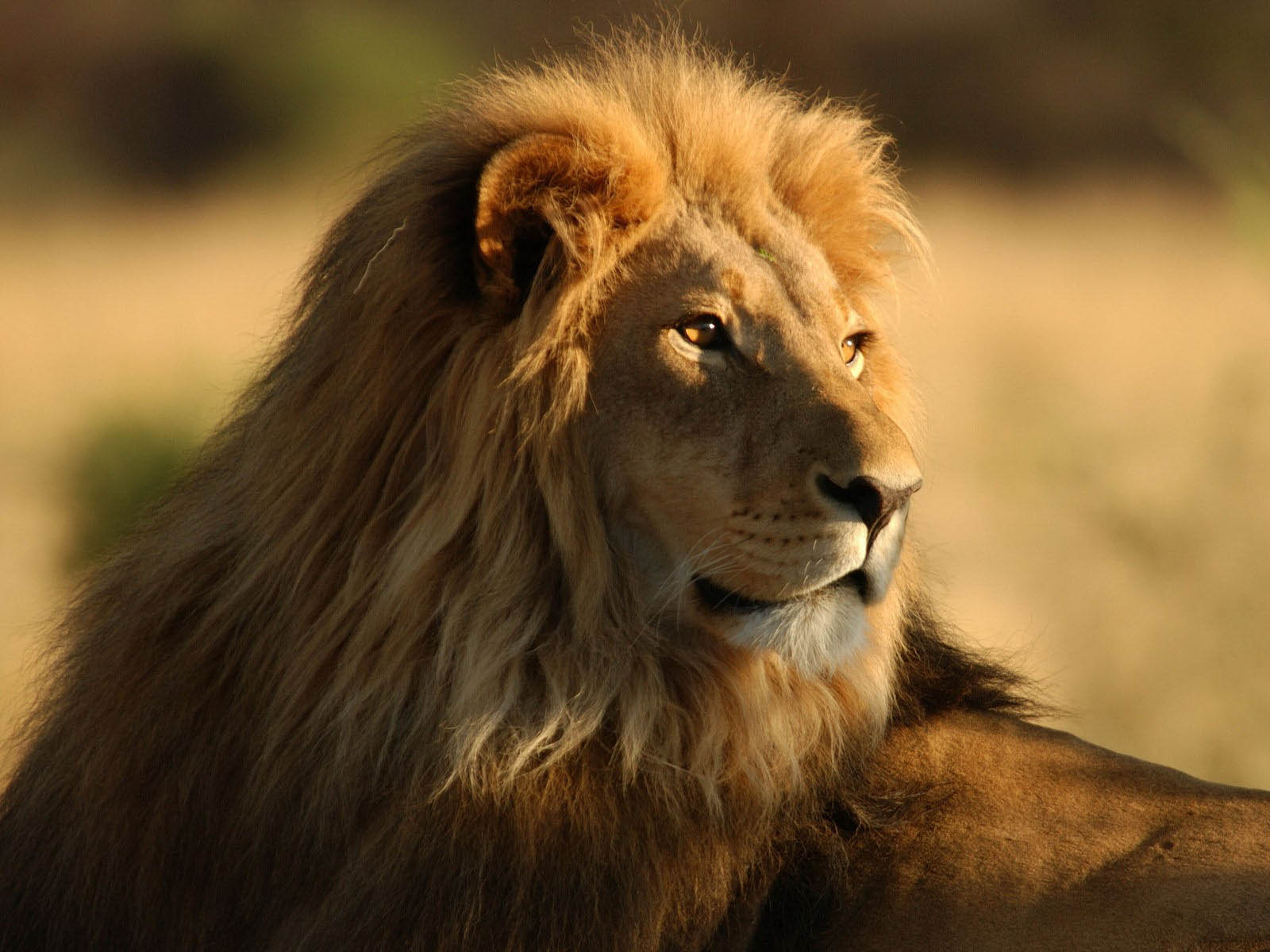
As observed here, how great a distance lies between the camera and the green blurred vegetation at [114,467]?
301 inches

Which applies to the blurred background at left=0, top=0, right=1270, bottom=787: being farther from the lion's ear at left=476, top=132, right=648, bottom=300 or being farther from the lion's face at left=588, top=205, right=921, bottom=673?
the lion's ear at left=476, top=132, right=648, bottom=300

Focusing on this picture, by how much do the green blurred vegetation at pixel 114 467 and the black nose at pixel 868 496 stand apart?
17.9 ft

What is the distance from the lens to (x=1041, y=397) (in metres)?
8.93

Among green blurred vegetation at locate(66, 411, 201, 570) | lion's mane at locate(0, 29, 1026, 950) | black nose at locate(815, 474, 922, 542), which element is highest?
black nose at locate(815, 474, 922, 542)

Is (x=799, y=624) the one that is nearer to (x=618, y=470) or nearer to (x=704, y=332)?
(x=618, y=470)

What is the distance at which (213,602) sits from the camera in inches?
116

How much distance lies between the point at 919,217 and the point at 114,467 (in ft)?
15.8

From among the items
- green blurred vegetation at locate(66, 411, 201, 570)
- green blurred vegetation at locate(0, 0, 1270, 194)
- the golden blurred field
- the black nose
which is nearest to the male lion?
the black nose

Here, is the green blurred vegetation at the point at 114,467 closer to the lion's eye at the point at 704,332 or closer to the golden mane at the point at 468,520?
the golden mane at the point at 468,520

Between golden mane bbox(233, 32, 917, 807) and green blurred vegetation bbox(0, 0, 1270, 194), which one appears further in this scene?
green blurred vegetation bbox(0, 0, 1270, 194)

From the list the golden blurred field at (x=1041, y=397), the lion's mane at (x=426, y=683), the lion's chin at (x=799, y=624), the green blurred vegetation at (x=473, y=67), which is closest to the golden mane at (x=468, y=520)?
the lion's mane at (x=426, y=683)

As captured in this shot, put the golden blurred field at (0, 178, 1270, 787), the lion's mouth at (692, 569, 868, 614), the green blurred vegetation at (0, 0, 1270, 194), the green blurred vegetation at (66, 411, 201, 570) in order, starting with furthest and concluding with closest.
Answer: the green blurred vegetation at (0, 0, 1270, 194)
the green blurred vegetation at (66, 411, 201, 570)
the golden blurred field at (0, 178, 1270, 787)
the lion's mouth at (692, 569, 868, 614)

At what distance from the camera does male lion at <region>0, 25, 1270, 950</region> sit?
2695 mm

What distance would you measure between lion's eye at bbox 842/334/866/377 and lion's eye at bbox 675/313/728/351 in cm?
31
